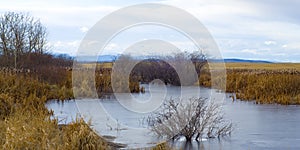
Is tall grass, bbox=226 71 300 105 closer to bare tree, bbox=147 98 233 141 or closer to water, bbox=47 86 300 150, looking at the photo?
water, bbox=47 86 300 150

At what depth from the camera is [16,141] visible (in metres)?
7.63

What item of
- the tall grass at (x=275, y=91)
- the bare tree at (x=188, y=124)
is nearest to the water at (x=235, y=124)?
the bare tree at (x=188, y=124)

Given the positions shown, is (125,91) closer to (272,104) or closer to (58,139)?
(272,104)

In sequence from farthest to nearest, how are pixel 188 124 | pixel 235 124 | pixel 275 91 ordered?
pixel 275 91
pixel 235 124
pixel 188 124

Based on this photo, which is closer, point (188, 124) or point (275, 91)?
point (188, 124)

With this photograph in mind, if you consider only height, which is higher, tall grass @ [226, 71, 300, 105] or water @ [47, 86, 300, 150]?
tall grass @ [226, 71, 300, 105]

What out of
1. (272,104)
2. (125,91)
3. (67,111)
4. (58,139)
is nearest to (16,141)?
(58,139)

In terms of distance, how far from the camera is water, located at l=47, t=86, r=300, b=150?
399 inches

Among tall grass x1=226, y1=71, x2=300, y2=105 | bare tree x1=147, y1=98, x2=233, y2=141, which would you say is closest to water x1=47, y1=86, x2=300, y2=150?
bare tree x1=147, y1=98, x2=233, y2=141

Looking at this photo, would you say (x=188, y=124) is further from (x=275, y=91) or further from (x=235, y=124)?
(x=275, y=91)

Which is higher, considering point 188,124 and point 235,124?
point 188,124

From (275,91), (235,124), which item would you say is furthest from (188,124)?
(275,91)

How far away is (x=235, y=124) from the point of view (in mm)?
12867

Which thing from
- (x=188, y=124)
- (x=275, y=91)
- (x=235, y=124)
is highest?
(x=275, y=91)
